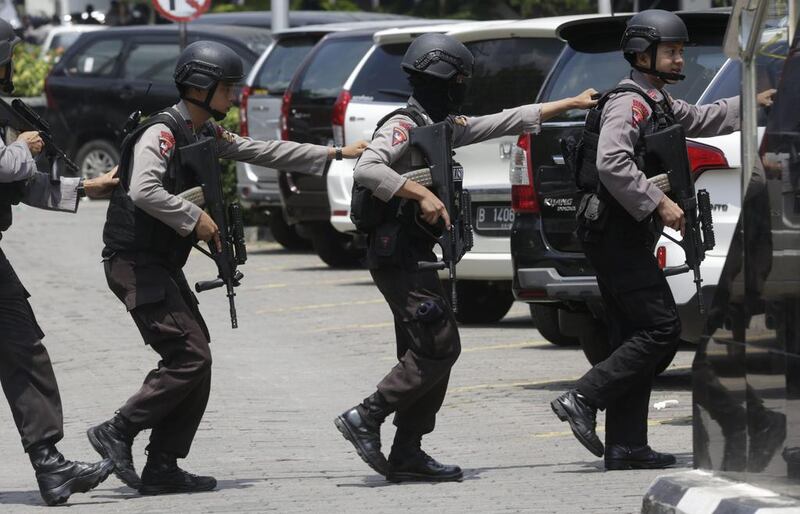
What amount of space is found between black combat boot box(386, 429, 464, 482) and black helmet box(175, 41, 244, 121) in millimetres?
1488

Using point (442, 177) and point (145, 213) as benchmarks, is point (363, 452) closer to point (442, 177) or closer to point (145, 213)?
point (442, 177)

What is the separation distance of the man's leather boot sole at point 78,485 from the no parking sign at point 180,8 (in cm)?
1150

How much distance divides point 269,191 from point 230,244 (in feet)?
30.8

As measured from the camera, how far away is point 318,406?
9055 millimetres

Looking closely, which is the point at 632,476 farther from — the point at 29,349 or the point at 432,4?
the point at 432,4

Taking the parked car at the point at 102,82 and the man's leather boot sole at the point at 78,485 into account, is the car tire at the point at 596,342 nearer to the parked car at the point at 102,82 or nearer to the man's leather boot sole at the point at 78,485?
the man's leather boot sole at the point at 78,485

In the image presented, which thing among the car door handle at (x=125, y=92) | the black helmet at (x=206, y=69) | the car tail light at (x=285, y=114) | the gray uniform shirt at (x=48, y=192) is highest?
the black helmet at (x=206, y=69)

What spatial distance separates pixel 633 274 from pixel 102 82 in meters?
14.9

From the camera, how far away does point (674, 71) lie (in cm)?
704

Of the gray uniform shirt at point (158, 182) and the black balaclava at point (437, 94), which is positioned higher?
the black balaclava at point (437, 94)

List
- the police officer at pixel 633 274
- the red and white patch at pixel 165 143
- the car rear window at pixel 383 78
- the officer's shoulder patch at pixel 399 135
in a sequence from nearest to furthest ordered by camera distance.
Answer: the red and white patch at pixel 165 143 < the officer's shoulder patch at pixel 399 135 < the police officer at pixel 633 274 < the car rear window at pixel 383 78

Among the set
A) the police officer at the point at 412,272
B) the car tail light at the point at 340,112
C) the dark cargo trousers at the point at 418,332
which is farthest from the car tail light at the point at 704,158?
the car tail light at the point at 340,112

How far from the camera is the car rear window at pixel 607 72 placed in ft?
28.5

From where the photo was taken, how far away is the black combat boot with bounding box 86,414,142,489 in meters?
6.85
